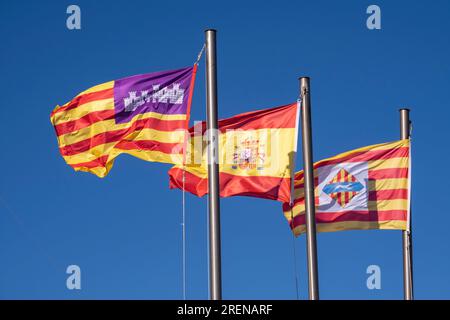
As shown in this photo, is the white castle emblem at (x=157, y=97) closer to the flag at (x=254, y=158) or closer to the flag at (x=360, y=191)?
the flag at (x=254, y=158)

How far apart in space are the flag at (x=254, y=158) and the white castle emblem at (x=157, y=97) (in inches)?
62.8

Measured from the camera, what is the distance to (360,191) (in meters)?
23.8

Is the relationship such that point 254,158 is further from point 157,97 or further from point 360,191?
point 360,191

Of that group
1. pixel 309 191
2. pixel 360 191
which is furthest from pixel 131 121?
pixel 360 191

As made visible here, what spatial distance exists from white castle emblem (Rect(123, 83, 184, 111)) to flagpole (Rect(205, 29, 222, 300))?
1.54 m
